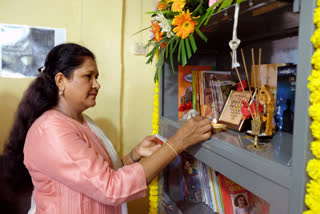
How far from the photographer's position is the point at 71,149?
0.89 meters

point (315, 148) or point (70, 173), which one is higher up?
point (315, 148)

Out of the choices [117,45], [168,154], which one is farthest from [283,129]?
[117,45]

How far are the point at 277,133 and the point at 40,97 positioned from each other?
3.45ft

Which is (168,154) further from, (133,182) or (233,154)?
(233,154)

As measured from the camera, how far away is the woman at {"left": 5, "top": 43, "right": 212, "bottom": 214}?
87cm

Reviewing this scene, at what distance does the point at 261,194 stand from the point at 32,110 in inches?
41.3

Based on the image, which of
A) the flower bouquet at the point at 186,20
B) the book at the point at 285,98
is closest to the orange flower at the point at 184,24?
the flower bouquet at the point at 186,20

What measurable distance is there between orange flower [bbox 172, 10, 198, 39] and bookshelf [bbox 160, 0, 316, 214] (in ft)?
0.27

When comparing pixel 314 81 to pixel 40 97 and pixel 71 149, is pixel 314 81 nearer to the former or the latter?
pixel 71 149

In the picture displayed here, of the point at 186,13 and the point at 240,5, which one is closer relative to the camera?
the point at 240,5

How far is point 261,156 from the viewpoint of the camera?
62 cm

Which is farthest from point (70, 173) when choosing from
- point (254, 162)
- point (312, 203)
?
point (312, 203)

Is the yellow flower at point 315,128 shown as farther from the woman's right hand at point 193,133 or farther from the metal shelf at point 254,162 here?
the woman's right hand at point 193,133

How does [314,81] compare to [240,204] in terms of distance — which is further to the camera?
[240,204]
